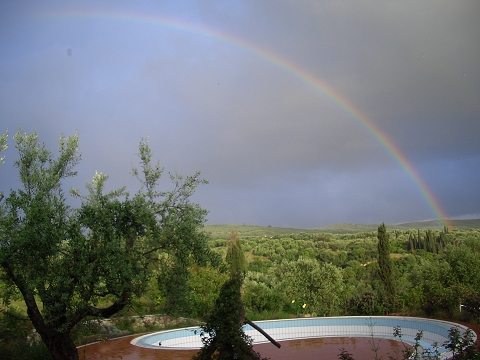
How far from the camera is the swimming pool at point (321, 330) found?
14.7 m

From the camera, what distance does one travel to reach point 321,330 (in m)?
16.6

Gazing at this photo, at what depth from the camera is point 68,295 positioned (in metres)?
7.00

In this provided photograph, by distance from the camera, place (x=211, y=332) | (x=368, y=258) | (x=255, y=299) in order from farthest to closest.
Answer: (x=368, y=258), (x=255, y=299), (x=211, y=332)

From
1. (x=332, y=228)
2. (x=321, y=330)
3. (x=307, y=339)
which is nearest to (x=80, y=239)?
(x=307, y=339)

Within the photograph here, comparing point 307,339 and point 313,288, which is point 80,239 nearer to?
point 307,339

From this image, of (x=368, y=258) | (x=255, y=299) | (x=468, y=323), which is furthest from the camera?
(x=368, y=258)

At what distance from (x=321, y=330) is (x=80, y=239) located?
12177mm

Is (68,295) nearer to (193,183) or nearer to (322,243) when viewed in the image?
(193,183)

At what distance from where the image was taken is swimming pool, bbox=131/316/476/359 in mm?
14664

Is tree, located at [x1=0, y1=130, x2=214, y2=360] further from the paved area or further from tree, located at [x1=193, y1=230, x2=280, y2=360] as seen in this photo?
the paved area

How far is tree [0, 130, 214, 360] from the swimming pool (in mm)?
6941

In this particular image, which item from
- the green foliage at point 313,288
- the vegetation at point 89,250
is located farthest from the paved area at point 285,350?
the green foliage at point 313,288

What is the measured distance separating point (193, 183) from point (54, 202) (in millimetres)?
2583


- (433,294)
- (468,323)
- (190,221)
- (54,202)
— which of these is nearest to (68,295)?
(54,202)
